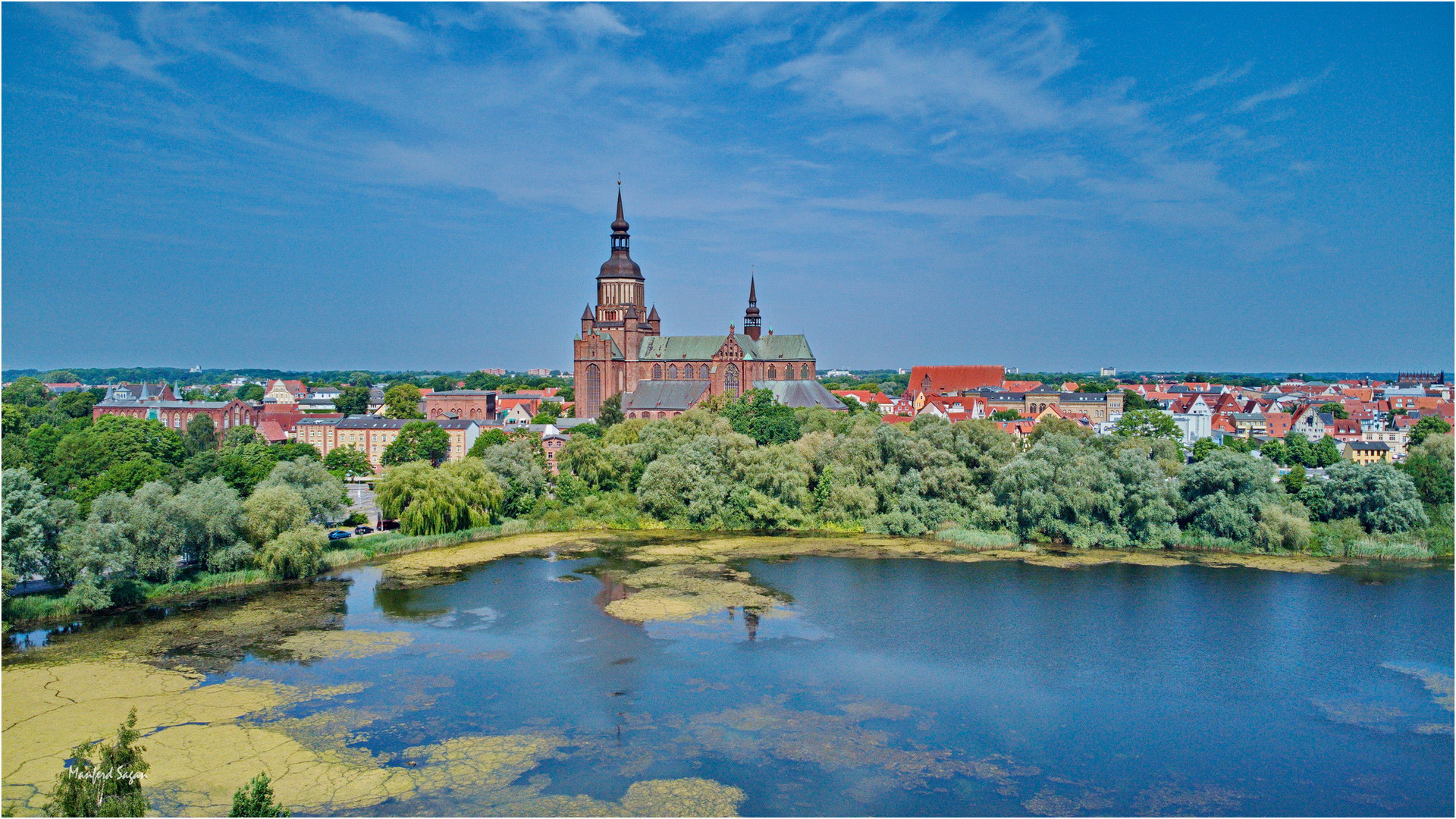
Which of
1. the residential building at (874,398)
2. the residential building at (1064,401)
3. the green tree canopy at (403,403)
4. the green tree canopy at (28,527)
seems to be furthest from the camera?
the residential building at (874,398)

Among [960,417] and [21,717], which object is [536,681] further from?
[960,417]

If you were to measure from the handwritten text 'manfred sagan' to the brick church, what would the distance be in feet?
192

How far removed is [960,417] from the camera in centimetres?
7525

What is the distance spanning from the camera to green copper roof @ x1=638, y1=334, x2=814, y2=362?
2953 inches

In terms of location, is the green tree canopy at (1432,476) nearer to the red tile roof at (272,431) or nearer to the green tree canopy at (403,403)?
the red tile roof at (272,431)

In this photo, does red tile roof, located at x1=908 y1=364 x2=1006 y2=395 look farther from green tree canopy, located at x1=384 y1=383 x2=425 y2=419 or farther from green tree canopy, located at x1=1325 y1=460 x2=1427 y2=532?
green tree canopy, located at x1=1325 y1=460 x2=1427 y2=532

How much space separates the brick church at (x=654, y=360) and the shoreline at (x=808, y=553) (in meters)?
32.2

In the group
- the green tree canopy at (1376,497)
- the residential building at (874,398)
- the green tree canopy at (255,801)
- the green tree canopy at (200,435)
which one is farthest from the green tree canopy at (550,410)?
the green tree canopy at (255,801)

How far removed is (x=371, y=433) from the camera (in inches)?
2443

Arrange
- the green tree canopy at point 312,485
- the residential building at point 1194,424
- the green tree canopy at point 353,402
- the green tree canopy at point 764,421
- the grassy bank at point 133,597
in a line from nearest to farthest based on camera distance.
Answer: the grassy bank at point 133,597
the green tree canopy at point 312,485
the green tree canopy at point 764,421
the residential building at point 1194,424
the green tree canopy at point 353,402

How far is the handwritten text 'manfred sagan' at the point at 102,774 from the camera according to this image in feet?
28.6

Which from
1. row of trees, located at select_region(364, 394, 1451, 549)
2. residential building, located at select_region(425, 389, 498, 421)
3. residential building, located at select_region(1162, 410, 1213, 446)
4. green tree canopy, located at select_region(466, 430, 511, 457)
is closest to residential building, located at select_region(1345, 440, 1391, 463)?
residential building, located at select_region(1162, 410, 1213, 446)

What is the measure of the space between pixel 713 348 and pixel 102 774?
66.9 meters

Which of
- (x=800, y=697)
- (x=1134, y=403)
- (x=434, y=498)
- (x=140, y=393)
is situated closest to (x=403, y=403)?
(x=140, y=393)
